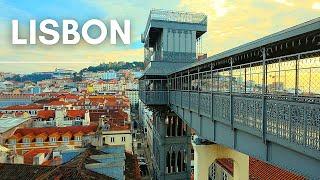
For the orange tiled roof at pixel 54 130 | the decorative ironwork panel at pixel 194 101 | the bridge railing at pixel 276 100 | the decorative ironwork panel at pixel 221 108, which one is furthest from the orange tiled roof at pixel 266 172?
the orange tiled roof at pixel 54 130

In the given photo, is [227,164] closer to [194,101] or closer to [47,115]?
[194,101]

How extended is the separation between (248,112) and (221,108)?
1.68 meters

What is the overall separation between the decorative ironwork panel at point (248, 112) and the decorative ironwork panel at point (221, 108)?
0.46 metres

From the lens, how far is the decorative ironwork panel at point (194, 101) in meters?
11.0

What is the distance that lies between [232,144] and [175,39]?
48.7ft

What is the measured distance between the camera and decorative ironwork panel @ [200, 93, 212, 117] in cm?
951

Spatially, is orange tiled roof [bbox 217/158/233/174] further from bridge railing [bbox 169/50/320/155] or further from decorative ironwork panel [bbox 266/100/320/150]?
decorative ironwork panel [bbox 266/100/320/150]

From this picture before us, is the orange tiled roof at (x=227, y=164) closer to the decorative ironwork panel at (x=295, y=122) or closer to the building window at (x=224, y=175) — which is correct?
the building window at (x=224, y=175)

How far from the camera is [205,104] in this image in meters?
9.94

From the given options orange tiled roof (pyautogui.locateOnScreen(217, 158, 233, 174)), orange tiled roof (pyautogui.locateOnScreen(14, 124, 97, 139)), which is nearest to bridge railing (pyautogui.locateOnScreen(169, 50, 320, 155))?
orange tiled roof (pyautogui.locateOnScreen(217, 158, 233, 174))

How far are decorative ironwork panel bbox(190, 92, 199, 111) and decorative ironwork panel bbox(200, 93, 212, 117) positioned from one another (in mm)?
626

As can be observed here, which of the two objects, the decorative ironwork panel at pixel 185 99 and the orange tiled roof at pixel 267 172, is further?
the orange tiled roof at pixel 267 172

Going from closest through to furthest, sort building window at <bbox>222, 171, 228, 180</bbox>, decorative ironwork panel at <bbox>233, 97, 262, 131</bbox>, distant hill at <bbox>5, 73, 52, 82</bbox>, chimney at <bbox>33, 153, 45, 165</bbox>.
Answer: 1. decorative ironwork panel at <bbox>233, 97, 262, 131</bbox>
2. building window at <bbox>222, 171, 228, 180</bbox>
3. chimney at <bbox>33, 153, 45, 165</bbox>
4. distant hill at <bbox>5, 73, 52, 82</bbox>

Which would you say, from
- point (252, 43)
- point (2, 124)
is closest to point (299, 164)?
point (252, 43)
